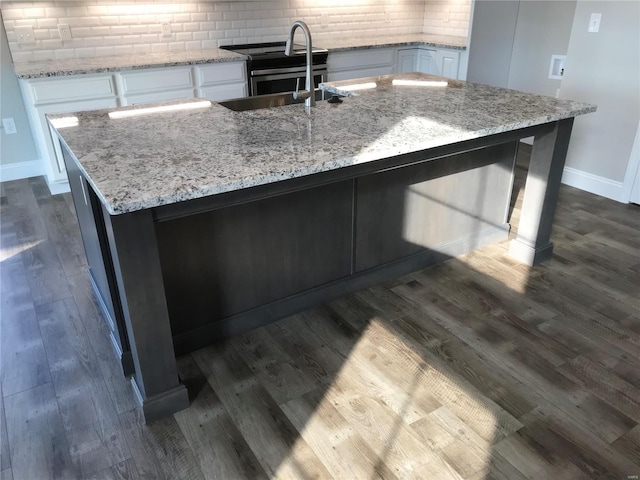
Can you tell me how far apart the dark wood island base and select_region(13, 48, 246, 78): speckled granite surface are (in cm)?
173

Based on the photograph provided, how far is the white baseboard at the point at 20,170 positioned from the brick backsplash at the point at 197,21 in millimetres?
883

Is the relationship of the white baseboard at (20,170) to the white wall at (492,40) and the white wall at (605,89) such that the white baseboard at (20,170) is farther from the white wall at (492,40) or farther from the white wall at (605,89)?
the white wall at (605,89)

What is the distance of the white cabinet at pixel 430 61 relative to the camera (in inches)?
194

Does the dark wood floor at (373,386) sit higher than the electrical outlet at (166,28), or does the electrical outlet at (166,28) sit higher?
the electrical outlet at (166,28)

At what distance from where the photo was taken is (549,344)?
2.29 meters

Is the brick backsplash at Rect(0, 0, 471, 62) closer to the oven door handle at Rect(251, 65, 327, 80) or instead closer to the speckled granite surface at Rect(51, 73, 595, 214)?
the oven door handle at Rect(251, 65, 327, 80)

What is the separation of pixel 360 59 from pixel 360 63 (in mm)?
37

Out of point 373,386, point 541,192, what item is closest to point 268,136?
point 373,386

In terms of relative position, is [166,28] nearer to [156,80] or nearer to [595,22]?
[156,80]

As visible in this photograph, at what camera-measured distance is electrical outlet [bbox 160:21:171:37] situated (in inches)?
173

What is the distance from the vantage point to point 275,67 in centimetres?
440

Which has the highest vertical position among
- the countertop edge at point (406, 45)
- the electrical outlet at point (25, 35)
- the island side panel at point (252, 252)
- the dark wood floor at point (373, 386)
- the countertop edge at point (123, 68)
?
the electrical outlet at point (25, 35)

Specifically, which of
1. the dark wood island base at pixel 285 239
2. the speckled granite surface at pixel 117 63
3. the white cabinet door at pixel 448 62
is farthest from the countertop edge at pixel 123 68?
the white cabinet door at pixel 448 62

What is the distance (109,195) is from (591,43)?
141 inches
